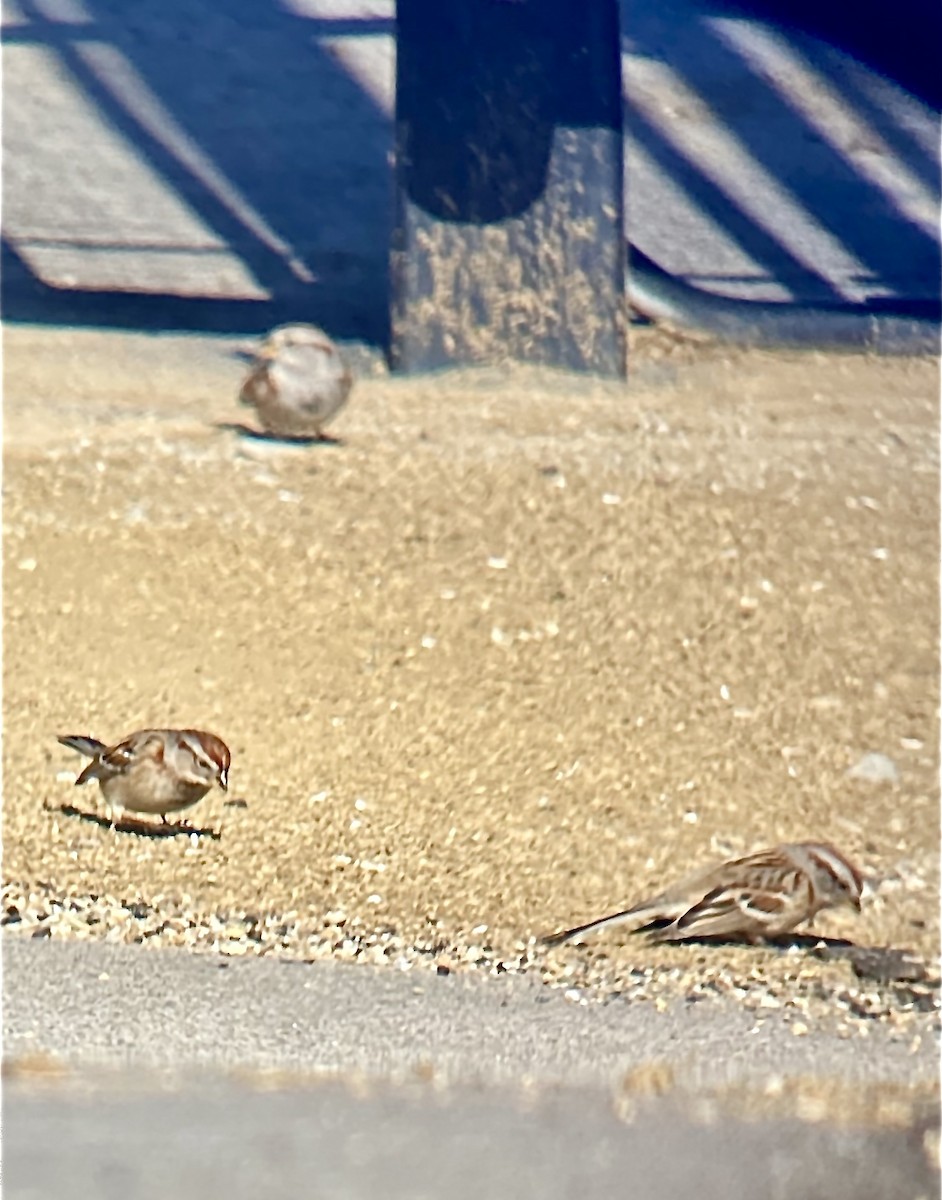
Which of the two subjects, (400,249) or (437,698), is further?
(400,249)

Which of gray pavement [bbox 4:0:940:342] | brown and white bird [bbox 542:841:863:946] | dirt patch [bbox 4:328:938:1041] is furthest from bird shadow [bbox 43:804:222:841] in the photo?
gray pavement [bbox 4:0:940:342]

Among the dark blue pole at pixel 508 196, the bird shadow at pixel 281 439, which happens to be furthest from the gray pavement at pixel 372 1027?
the dark blue pole at pixel 508 196

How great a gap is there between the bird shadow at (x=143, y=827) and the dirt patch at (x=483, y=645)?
0.01 meters

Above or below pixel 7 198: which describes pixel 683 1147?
below

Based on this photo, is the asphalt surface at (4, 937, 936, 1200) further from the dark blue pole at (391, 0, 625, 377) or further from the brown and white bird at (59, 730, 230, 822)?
the dark blue pole at (391, 0, 625, 377)

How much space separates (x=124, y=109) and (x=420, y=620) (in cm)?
146

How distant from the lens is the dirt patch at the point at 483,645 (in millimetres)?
1814

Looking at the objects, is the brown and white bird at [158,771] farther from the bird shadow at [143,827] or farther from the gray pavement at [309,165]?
the gray pavement at [309,165]

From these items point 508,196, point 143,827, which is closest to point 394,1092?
point 143,827

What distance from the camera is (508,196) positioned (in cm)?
286

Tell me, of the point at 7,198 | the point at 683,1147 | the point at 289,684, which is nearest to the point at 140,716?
the point at 289,684

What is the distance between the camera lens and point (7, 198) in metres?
3.07

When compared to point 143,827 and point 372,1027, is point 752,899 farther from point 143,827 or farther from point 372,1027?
point 143,827

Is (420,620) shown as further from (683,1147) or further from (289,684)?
(683,1147)
